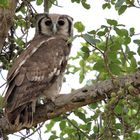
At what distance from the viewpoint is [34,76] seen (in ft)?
10.0

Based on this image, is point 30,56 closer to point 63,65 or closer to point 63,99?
point 63,65

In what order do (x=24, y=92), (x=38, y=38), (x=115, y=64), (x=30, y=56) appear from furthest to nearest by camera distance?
1. (x=38, y=38)
2. (x=30, y=56)
3. (x=24, y=92)
4. (x=115, y=64)

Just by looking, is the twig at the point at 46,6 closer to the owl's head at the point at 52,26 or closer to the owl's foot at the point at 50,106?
the owl's head at the point at 52,26

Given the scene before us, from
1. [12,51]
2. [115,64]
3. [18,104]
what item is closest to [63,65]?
[12,51]

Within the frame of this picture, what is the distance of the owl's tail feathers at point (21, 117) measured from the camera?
2746 mm

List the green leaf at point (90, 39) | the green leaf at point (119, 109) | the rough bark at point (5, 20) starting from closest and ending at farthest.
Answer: the green leaf at point (90, 39)
the green leaf at point (119, 109)
the rough bark at point (5, 20)

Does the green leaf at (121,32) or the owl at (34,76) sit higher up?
the green leaf at (121,32)

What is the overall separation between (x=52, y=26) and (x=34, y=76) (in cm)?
92

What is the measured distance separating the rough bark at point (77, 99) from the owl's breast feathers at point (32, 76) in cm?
6

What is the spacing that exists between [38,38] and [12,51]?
1.43 ft

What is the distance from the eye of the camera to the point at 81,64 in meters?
3.29

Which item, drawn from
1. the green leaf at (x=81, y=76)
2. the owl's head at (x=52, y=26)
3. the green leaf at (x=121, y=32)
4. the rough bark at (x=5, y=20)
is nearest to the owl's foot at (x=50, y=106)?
the green leaf at (x=81, y=76)

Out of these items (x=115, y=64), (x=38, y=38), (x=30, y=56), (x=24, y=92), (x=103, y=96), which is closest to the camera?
(x=115, y=64)

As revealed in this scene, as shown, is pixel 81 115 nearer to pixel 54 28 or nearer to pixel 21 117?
pixel 21 117
